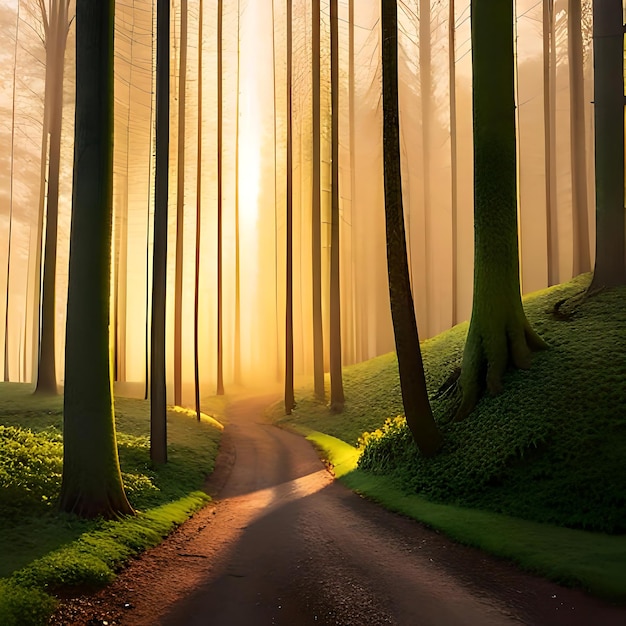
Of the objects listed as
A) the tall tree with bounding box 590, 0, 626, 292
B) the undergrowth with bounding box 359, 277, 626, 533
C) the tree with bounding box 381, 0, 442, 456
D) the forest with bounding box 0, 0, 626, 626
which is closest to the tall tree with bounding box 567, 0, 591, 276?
the forest with bounding box 0, 0, 626, 626

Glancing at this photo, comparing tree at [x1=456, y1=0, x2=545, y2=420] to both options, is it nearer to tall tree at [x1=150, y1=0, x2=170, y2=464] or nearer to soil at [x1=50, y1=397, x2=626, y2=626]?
soil at [x1=50, y1=397, x2=626, y2=626]

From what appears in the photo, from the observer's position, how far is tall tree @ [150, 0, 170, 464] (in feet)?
39.2

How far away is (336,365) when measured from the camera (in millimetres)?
20781

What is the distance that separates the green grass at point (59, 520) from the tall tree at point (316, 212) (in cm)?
899

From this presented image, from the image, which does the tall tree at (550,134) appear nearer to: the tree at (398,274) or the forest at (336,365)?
the forest at (336,365)

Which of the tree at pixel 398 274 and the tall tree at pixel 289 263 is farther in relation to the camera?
the tall tree at pixel 289 263

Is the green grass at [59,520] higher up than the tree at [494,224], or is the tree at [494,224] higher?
the tree at [494,224]

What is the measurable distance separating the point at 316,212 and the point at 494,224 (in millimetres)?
12324

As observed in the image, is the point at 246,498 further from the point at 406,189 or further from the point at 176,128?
the point at 406,189

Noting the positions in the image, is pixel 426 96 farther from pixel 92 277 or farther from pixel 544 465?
pixel 92 277

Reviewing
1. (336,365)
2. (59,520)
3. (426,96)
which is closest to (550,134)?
(426,96)

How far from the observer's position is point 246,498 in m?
10.7

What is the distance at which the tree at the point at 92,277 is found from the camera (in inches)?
308

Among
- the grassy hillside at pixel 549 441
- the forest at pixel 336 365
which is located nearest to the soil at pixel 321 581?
the forest at pixel 336 365
